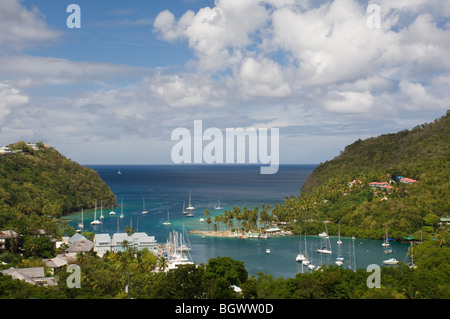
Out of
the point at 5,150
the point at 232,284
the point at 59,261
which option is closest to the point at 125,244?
the point at 59,261

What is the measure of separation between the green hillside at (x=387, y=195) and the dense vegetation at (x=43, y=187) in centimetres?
2960

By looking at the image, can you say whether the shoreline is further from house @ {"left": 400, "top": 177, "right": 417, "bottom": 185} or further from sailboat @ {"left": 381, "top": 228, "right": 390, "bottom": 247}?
house @ {"left": 400, "top": 177, "right": 417, "bottom": 185}

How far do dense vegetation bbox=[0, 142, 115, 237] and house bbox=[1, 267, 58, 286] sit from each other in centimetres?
1141

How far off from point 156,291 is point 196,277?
1871 millimetres

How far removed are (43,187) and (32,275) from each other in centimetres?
3880

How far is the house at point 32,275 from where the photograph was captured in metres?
22.7

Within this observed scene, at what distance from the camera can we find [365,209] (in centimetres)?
4738

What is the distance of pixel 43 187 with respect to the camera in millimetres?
59156

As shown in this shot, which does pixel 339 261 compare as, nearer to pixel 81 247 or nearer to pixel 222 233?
pixel 222 233

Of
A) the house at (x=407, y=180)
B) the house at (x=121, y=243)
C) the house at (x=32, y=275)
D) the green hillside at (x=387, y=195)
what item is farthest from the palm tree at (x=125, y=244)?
the house at (x=407, y=180)

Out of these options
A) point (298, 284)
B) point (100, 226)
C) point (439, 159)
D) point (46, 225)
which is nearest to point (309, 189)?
point (439, 159)

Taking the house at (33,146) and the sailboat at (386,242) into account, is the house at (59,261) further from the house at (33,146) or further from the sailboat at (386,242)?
the house at (33,146)

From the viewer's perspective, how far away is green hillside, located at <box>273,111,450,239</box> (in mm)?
43375
